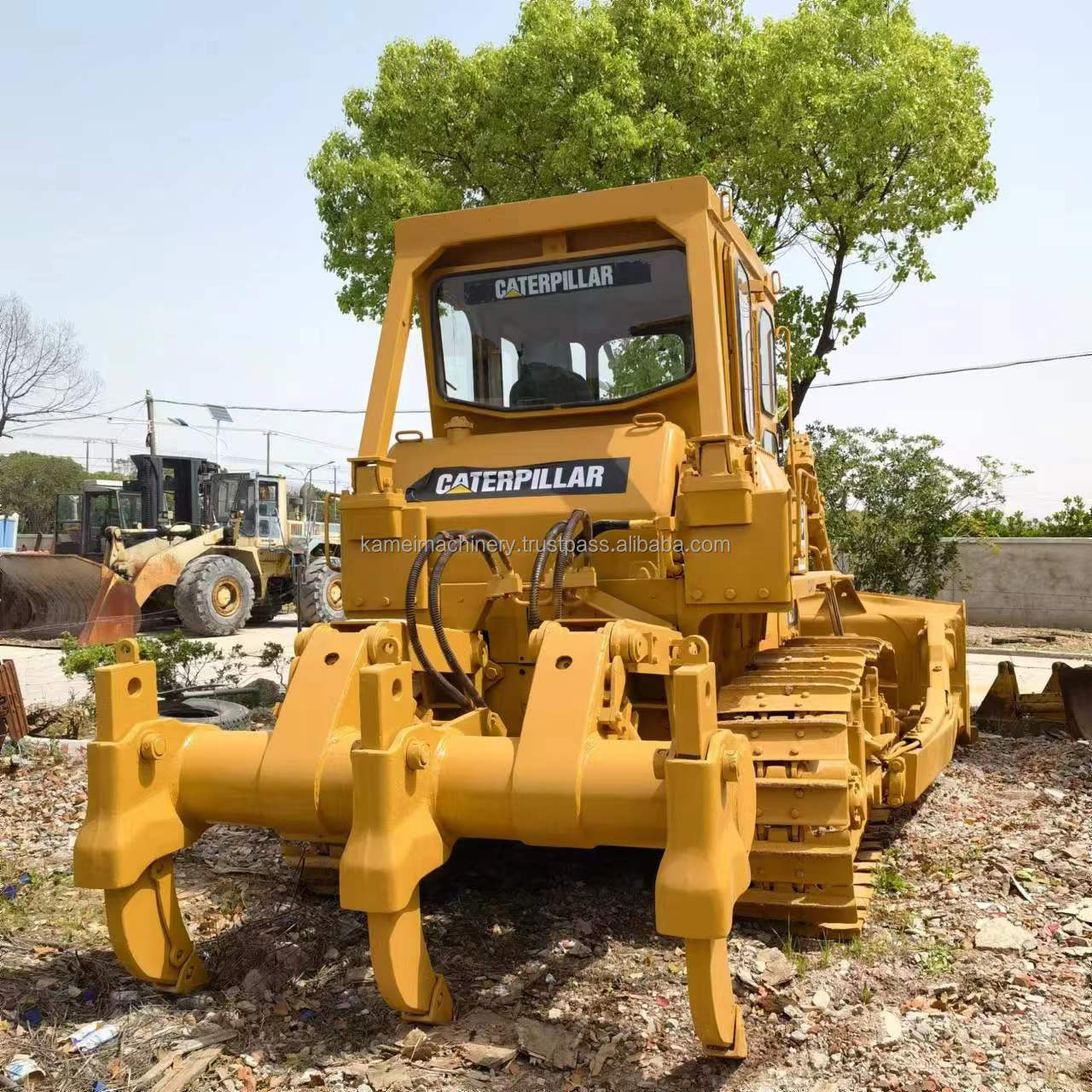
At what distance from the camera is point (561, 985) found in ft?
12.3

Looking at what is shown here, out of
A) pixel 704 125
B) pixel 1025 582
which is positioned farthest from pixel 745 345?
pixel 1025 582

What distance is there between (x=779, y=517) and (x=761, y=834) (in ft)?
4.07

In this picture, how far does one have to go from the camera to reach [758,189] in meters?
15.0

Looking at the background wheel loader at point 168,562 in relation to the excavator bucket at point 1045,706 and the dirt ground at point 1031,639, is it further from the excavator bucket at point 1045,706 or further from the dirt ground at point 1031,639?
the dirt ground at point 1031,639

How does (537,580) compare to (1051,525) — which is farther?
(1051,525)

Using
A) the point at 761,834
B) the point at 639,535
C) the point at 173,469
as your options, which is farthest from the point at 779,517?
the point at 173,469

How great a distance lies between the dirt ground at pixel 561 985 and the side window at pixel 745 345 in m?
2.20

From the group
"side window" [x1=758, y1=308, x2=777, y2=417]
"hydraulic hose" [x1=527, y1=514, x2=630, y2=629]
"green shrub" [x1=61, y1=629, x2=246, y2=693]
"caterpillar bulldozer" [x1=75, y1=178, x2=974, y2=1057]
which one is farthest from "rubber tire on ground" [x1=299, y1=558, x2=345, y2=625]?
"hydraulic hose" [x1=527, y1=514, x2=630, y2=629]

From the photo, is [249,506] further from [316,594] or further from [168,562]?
[316,594]

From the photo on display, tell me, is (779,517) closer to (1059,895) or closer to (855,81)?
(1059,895)

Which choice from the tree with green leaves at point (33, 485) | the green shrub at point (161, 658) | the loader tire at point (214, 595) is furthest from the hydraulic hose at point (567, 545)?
the tree with green leaves at point (33, 485)

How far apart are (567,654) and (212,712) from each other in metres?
5.24

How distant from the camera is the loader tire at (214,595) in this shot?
17297 millimetres

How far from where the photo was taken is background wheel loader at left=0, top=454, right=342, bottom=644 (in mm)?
16706
